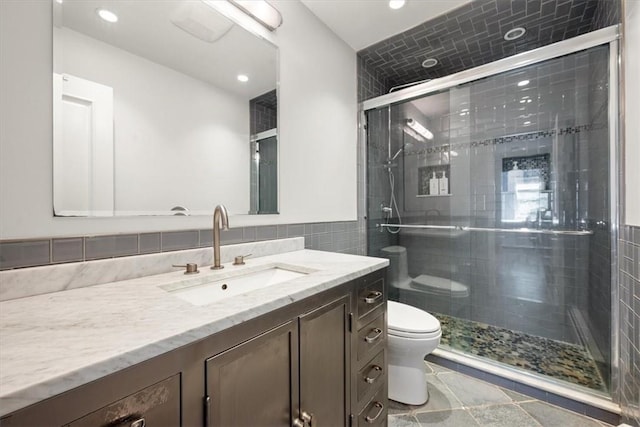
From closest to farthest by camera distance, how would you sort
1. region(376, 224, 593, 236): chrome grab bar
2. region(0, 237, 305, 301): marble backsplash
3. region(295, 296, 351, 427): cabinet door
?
region(0, 237, 305, 301): marble backsplash, region(295, 296, 351, 427): cabinet door, region(376, 224, 593, 236): chrome grab bar

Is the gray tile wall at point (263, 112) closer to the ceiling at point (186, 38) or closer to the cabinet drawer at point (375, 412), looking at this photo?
the ceiling at point (186, 38)

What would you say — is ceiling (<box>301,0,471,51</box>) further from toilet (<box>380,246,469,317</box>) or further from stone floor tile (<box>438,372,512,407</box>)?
stone floor tile (<box>438,372,512,407</box>)

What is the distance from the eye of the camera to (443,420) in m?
1.41

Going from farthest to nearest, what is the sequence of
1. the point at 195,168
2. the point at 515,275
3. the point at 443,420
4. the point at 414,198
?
the point at 414,198 → the point at 515,275 → the point at 443,420 → the point at 195,168

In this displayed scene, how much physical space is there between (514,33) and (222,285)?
2.69 m

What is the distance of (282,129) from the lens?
62.7 inches

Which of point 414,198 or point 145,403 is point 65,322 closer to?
point 145,403

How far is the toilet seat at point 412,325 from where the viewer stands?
4.71ft

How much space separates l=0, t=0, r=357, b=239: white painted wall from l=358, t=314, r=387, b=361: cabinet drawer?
2.52 feet

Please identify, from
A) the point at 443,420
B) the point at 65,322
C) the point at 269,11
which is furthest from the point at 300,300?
the point at 269,11

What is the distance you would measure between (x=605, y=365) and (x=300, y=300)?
6.41 feet

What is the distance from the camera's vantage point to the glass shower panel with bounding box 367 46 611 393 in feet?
5.70

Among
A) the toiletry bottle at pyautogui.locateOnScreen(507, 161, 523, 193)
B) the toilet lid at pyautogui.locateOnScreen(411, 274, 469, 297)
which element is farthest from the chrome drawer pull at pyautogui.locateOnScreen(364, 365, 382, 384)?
the toiletry bottle at pyautogui.locateOnScreen(507, 161, 523, 193)

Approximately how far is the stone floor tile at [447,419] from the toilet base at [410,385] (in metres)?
0.08
